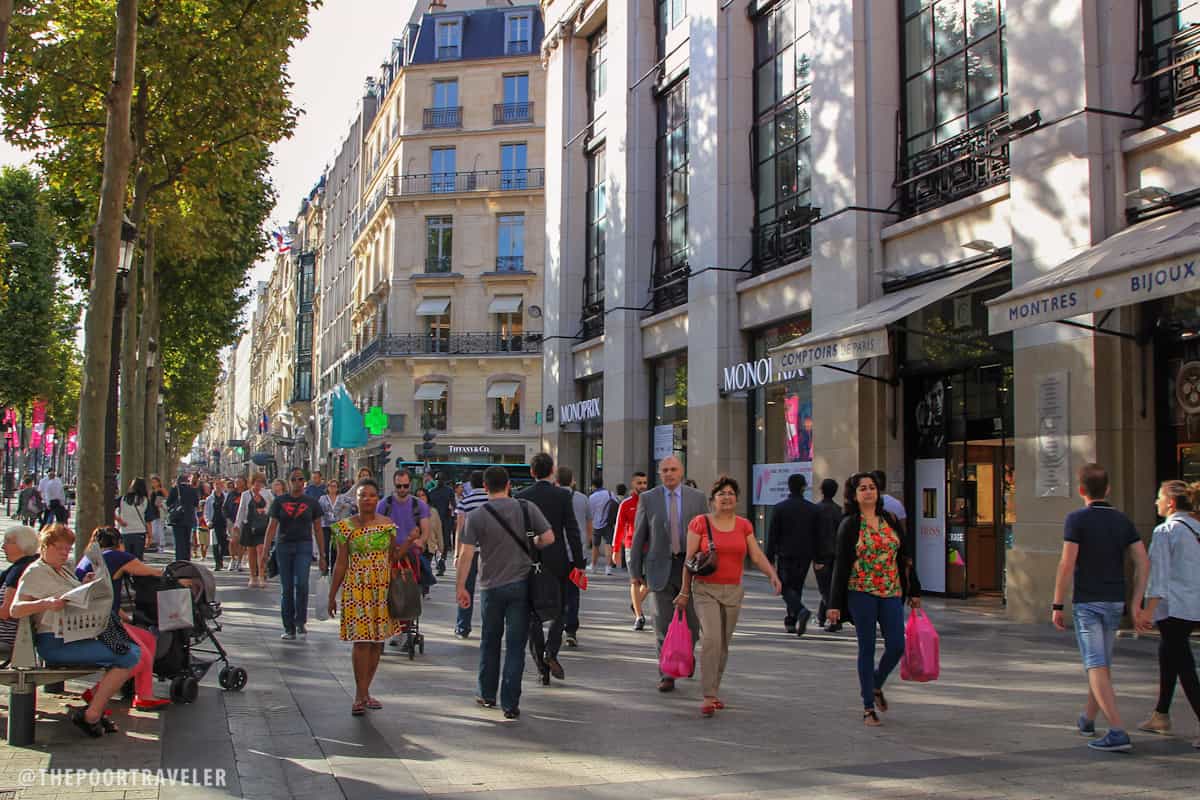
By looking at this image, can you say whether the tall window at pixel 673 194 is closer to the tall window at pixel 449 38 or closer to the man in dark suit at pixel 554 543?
the man in dark suit at pixel 554 543

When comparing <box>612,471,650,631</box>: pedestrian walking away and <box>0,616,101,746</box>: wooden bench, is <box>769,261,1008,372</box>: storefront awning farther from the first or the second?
<box>0,616,101,746</box>: wooden bench

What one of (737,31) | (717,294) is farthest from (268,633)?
(737,31)

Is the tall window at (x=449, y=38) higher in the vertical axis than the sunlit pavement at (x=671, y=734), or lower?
higher

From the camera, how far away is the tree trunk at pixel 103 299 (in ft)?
42.8

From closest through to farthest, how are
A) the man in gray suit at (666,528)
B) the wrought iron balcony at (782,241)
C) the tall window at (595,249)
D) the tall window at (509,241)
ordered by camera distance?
the man in gray suit at (666,528) < the wrought iron balcony at (782,241) < the tall window at (595,249) < the tall window at (509,241)

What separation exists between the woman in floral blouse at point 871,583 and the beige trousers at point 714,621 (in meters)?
0.72

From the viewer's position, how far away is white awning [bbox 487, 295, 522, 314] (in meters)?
51.0

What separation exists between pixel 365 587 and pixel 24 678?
217cm

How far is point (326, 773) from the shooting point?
20.7ft

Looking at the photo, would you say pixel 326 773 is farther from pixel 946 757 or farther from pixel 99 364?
pixel 99 364

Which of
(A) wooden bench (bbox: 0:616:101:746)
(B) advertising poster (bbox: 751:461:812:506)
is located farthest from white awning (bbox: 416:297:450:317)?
(A) wooden bench (bbox: 0:616:101:746)

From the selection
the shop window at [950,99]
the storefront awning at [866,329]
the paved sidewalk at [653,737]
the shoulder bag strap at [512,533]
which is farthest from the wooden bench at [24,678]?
the shop window at [950,99]

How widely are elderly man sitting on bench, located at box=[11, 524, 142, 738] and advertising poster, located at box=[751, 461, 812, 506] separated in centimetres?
1338

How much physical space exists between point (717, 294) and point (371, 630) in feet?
46.8
